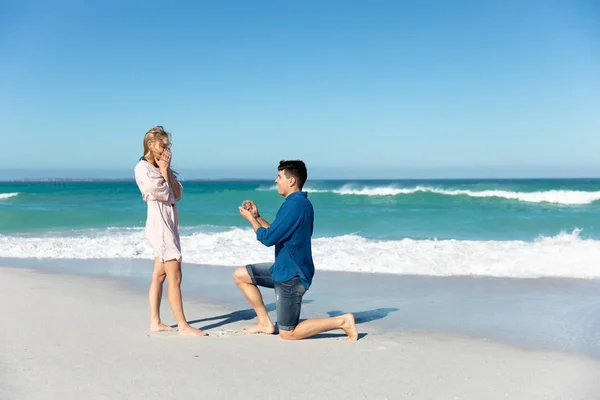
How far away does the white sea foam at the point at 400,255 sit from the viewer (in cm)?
859

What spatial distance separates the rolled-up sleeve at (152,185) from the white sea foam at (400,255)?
15.4 feet

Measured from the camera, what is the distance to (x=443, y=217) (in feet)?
73.3

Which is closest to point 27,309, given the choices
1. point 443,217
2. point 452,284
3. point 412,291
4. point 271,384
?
point 271,384

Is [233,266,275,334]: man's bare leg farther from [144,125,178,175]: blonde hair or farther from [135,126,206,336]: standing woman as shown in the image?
[144,125,178,175]: blonde hair

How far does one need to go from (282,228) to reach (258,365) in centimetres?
102

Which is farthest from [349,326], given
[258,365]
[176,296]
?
[176,296]

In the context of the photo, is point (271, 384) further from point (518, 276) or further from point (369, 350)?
point (518, 276)

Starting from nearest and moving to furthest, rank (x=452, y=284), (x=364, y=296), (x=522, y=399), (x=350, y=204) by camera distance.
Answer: (x=522, y=399), (x=364, y=296), (x=452, y=284), (x=350, y=204)

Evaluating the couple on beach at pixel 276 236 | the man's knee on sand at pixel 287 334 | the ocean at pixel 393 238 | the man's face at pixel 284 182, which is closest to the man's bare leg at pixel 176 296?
the couple on beach at pixel 276 236

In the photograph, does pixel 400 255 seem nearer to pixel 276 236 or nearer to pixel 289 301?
pixel 289 301

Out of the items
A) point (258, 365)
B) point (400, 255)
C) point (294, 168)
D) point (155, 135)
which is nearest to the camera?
point (258, 365)

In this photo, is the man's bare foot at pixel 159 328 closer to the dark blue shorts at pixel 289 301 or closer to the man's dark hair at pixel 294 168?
the dark blue shorts at pixel 289 301

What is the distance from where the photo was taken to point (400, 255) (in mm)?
9531

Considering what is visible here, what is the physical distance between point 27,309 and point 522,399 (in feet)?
15.1
